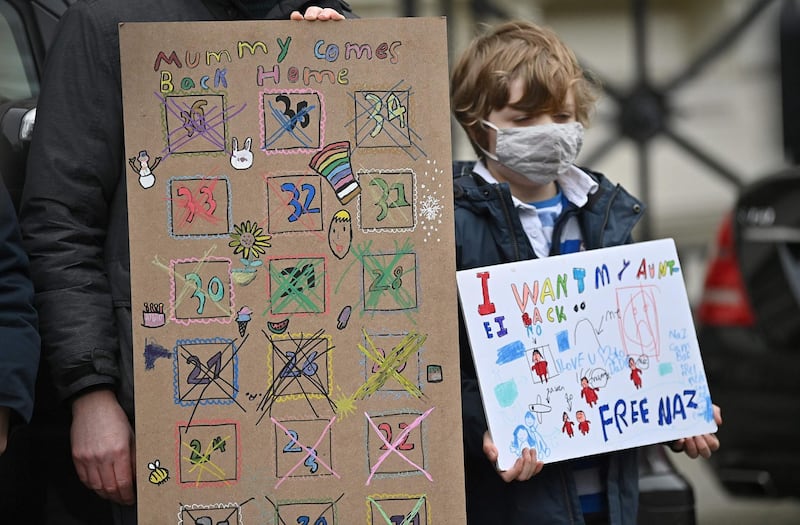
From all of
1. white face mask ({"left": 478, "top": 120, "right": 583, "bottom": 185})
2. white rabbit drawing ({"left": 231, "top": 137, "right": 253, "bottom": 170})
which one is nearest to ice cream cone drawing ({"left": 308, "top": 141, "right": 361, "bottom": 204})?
white rabbit drawing ({"left": 231, "top": 137, "right": 253, "bottom": 170})

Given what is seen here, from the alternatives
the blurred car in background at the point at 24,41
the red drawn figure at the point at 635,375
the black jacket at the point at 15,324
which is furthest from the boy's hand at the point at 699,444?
the blurred car in background at the point at 24,41

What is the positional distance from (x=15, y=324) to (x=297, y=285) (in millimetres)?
541

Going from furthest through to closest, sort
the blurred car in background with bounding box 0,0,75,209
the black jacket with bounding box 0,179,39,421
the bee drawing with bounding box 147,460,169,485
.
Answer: the blurred car in background with bounding box 0,0,75,209
the bee drawing with bounding box 147,460,169,485
the black jacket with bounding box 0,179,39,421

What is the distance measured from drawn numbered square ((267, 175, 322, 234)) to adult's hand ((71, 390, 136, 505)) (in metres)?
0.48

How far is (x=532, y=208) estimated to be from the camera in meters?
3.00

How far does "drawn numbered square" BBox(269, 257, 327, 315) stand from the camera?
2.60 m

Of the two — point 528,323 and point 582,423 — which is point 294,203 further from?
point 582,423

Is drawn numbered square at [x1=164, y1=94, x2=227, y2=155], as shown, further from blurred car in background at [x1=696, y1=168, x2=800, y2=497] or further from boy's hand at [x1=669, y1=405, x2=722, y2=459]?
blurred car in background at [x1=696, y1=168, x2=800, y2=497]

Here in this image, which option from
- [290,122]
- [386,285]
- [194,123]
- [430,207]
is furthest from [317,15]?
[386,285]

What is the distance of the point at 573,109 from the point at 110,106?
3.49 feet

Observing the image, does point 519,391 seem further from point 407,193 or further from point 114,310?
point 114,310

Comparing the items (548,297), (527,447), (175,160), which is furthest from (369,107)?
(527,447)

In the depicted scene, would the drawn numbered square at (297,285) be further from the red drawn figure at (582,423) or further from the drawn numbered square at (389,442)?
the red drawn figure at (582,423)

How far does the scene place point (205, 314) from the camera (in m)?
2.58
